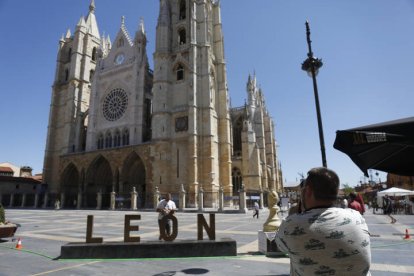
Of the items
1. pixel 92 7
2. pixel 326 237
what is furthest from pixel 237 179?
pixel 92 7

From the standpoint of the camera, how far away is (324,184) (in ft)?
6.19

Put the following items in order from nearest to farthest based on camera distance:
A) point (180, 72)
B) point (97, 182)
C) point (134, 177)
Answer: point (180, 72), point (134, 177), point (97, 182)

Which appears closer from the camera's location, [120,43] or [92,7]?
[120,43]

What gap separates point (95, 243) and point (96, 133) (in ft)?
118

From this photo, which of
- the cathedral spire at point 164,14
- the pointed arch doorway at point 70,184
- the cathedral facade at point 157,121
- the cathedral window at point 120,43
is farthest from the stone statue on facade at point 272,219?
the cathedral window at point 120,43

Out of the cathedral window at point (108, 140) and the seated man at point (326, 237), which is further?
the cathedral window at point (108, 140)

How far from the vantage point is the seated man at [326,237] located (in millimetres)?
1723

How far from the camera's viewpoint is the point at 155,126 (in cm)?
3272

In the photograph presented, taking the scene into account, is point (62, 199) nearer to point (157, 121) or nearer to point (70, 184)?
point (70, 184)

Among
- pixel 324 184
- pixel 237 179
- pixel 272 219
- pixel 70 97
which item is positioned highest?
pixel 70 97

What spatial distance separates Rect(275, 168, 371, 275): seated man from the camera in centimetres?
172

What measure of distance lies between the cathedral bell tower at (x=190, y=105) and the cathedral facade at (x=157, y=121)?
0.38 feet

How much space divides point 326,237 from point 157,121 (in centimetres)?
3177

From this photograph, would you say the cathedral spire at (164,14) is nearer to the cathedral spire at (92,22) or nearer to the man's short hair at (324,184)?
the cathedral spire at (92,22)
